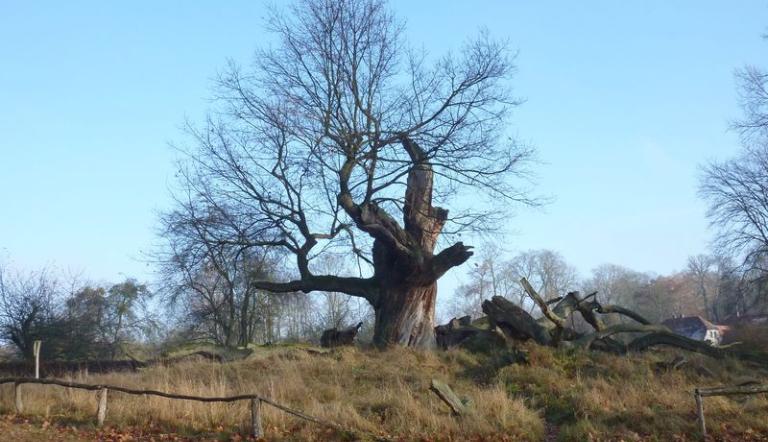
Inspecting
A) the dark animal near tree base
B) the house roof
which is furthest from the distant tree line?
the house roof

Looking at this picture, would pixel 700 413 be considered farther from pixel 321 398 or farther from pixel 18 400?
pixel 18 400

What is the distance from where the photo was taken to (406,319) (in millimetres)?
21969

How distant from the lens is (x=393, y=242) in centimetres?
2036

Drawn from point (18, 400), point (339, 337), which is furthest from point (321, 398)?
point (339, 337)

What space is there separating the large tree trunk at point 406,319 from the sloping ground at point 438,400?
1298 mm

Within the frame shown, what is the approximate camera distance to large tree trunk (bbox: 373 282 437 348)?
21.8 meters

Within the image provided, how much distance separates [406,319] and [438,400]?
7754 mm

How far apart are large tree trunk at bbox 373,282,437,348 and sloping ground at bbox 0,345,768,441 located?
1.30 m

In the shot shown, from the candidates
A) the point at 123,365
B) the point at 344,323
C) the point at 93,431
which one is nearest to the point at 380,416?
the point at 93,431

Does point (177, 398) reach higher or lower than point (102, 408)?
higher

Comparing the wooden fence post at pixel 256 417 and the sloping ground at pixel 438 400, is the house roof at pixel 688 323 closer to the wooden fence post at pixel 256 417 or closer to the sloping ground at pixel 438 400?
the sloping ground at pixel 438 400

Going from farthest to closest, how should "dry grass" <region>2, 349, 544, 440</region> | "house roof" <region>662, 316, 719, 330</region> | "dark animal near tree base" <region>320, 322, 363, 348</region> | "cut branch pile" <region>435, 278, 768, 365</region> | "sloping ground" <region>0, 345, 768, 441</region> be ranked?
"house roof" <region>662, 316, 719, 330</region> → "dark animal near tree base" <region>320, 322, 363, 348</region> → "cut branch pile" <region>435, 278, 768, 365</region> → "dry grass" <region>2, 349, 544, 440</region> → "sloping ground" <region>0, 345, 768, 441</region>

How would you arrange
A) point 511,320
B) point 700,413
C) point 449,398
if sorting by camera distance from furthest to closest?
point 511,320
point 449,398
point 700,413

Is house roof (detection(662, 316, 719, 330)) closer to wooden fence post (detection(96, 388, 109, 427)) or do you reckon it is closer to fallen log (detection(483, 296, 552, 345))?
fallen log (detection(483, 296, 552, 345))
